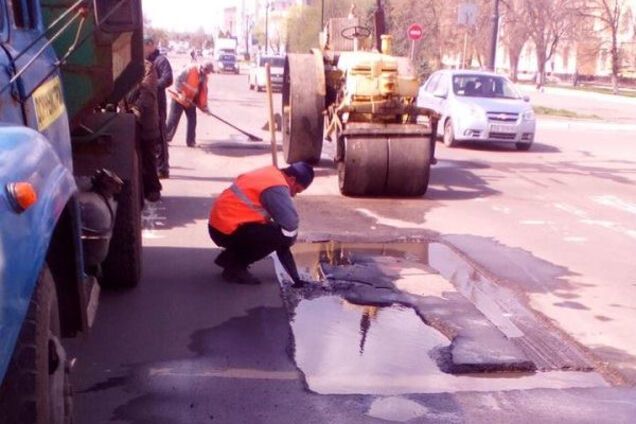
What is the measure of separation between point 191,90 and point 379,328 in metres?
9.85

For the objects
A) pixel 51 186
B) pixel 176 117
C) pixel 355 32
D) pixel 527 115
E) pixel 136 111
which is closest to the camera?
pixel 51 186

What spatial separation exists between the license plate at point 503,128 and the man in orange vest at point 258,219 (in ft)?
36.2

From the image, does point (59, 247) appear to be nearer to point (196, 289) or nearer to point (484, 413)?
point (484, 413)

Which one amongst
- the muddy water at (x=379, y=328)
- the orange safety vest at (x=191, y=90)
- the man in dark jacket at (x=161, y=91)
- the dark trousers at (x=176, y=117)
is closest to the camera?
the muddy water at (x=379, y=328)

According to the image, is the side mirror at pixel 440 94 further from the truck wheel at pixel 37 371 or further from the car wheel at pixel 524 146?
the truck wheel at pixel 37 371

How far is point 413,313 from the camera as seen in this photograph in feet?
21.0

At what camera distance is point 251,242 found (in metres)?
6.89

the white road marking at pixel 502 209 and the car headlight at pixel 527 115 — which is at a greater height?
the car headlight at pixel 527 115

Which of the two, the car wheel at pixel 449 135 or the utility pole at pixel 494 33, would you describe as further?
the utility pole at pixel 494 33

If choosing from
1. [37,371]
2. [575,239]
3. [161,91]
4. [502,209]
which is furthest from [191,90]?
[37,371]

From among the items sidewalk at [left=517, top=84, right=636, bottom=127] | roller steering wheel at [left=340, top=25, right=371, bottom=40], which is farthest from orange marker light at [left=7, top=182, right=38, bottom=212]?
sidewalk at [left=517, top=84, right=636, bottom=127]

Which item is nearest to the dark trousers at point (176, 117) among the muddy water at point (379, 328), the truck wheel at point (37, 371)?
the muddy water at point (379, 328)

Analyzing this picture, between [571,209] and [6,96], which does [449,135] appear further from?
[6,96]

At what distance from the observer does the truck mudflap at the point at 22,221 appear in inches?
102
